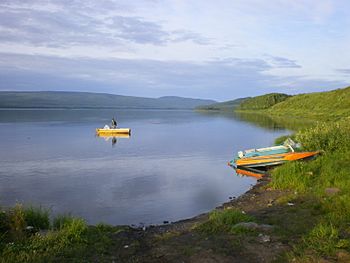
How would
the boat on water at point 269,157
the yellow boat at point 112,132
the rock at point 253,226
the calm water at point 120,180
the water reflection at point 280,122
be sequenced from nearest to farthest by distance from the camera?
the rock at point 253,226 < the calm water at point 120,180 < the boat on water at point 269,157 < the yellow boat at point 112,132 < the water reflection at point 280,122

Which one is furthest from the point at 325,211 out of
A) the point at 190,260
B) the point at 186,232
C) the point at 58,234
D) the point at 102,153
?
the point at 102,153

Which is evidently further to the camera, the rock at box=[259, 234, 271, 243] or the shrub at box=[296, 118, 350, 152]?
the shrub at box=[296, 118, 350, 152]

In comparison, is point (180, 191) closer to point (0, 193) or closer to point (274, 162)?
point (274, 162)

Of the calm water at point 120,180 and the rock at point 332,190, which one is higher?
the rock at point 332,190

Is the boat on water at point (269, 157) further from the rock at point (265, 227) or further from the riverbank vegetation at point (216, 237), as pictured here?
the rock at point (265, 227)

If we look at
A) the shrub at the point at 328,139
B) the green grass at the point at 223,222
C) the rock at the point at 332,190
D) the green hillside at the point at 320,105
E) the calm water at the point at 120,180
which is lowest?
the calm water at the point at 120,180

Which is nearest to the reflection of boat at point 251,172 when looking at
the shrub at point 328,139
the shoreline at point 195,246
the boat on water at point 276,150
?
the boat on water at point 276,150

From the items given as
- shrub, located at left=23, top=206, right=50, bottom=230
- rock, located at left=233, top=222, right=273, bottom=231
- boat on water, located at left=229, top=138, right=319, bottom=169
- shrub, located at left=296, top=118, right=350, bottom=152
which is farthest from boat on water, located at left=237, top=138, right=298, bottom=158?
shrub, located at left=23, top=206, right=50, bottom=230

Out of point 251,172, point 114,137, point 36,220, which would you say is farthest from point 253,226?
point 114,137

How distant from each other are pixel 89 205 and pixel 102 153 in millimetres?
19312

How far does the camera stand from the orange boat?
23.6m

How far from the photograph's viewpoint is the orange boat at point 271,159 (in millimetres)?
23578

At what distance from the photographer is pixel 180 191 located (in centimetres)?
2170

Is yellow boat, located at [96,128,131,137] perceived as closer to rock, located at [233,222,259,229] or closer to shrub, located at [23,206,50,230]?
shrub, located at [23,206,50,230]
